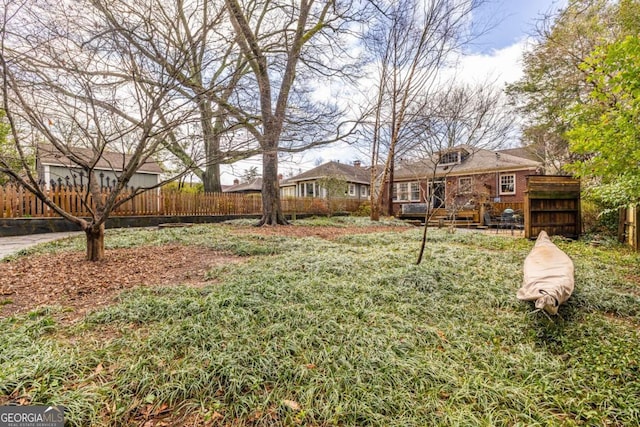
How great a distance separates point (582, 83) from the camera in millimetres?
12188

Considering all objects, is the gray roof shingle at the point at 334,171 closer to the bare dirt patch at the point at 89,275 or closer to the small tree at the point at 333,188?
the small tree at the point at 333,188

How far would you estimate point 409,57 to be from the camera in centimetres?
1202

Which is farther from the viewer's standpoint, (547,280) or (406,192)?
(406,192)

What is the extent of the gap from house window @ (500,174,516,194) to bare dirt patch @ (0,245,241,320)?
18.8 metres

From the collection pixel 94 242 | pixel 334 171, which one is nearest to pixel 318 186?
pixel 334 171

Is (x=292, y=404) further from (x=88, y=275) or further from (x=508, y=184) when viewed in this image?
(x=508, y=184)

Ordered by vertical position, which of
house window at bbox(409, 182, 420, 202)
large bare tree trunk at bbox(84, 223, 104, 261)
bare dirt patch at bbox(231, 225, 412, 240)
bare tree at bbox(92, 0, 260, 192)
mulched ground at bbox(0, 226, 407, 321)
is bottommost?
mulched ground at bbox(0, 226, 407, 321)

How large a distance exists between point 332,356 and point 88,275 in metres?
3.59

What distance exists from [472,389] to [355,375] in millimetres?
742

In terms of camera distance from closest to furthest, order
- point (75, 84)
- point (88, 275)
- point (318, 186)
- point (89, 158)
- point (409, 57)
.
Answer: point (88, 275) < point (75, 84) < point (89, 158) < point (409, 57) < point (318, 186)

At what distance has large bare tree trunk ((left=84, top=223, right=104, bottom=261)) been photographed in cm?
451

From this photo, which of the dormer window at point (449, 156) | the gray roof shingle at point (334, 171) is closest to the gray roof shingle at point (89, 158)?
the dormer window at point (449, 156)

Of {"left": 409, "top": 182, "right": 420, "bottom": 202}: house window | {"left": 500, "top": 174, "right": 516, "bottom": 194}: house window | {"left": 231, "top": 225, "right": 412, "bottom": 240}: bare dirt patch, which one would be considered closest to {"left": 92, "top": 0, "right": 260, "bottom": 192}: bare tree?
{"left": 231, "top": 225, "right": 412, "bottom": 240}: bare dirt patch

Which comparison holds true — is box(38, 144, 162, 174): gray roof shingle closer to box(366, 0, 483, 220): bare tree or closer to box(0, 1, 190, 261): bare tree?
box(0, 1, 190, 261): bare tree
